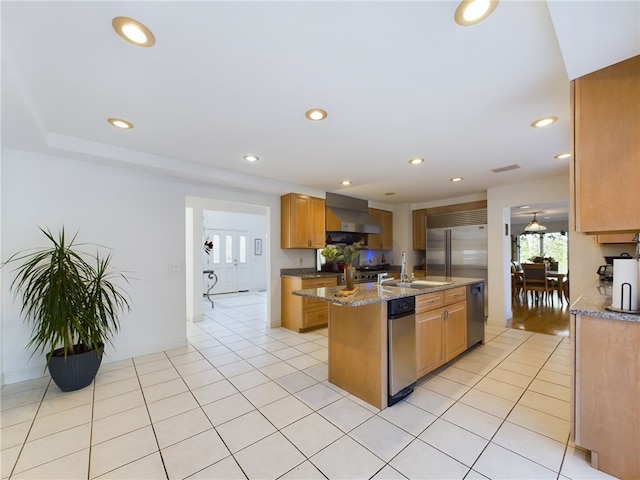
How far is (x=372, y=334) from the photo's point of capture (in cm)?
228

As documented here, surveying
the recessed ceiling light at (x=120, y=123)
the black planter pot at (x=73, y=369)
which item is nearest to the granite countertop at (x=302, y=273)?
the black planter pot at (x=73, y=369)

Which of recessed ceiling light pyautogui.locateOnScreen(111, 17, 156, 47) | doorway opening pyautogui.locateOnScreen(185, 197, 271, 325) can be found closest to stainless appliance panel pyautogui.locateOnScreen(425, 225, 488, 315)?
doorway opening pyautogui.locateOnScreen(185, 197, 271, 325)

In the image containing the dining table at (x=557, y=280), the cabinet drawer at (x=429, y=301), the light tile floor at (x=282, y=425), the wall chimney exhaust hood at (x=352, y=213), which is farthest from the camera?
the dining table at (x=557, y=280)

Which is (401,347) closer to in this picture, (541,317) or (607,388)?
(607,388)

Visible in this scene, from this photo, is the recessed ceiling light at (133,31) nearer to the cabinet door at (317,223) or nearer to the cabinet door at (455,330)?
the cabinet door at (455,330)

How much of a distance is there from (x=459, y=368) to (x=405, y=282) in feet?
3.42

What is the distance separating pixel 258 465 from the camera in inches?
63.5

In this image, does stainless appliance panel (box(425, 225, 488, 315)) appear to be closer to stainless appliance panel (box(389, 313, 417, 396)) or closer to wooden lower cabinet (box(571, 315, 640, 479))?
stainless appliance panel (box(389, 313, 417, 396))

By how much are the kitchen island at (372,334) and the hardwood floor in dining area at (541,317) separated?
7.54 ft

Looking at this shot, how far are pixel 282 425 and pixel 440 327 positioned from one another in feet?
5.86

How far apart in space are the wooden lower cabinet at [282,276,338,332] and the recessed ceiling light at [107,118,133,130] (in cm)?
288

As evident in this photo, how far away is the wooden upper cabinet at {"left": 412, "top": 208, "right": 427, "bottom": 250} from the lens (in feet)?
20.1

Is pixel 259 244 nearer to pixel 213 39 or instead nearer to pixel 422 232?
pixel 422 232

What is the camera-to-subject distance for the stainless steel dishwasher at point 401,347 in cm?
224
